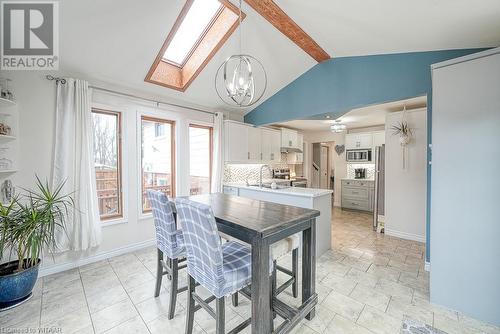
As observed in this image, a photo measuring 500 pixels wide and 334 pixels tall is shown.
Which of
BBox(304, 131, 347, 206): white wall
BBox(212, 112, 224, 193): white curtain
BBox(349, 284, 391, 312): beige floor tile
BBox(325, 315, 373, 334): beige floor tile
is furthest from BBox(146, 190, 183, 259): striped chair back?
BBox(304, 131, 347, 206): white wall

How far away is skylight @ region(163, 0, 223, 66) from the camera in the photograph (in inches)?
109

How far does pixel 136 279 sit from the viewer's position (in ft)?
8.38

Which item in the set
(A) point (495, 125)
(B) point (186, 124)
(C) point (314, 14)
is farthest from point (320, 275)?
(B) point (186, 124)

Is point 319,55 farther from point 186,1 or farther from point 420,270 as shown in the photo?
point 420,270

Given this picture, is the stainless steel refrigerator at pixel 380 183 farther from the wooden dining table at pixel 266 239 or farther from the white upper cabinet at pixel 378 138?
the wooden dining table at pixel 266 239

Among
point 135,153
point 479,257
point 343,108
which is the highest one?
point 343,108

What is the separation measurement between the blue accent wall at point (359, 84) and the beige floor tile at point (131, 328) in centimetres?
342

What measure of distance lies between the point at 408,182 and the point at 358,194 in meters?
1.99

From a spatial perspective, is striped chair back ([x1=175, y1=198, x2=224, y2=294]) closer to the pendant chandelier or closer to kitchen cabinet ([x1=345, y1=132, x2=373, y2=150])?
the pendant chandelier

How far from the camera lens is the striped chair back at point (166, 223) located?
1916mm

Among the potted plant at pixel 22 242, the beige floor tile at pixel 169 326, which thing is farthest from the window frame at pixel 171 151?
the beige floor tile at pixel 169 326

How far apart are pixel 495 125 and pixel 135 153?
168 inches

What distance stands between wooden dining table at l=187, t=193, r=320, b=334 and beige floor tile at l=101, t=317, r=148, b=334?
1.02 metres

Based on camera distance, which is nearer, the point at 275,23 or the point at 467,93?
the point at 467,93
